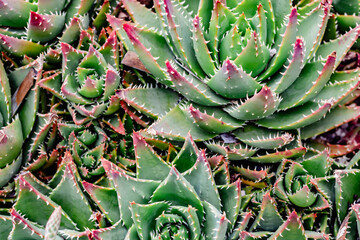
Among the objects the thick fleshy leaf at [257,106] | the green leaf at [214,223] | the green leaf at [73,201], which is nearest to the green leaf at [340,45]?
the thick fleshy leaf at [257,106]

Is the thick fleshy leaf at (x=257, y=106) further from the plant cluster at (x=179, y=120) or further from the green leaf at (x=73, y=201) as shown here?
the green leaf at (x=73, y=201)

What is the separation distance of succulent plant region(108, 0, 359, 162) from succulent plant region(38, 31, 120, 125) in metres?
0.08

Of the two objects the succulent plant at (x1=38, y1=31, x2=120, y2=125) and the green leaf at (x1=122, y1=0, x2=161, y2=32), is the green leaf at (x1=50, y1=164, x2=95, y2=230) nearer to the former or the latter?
the succulent plant at (x1=38, y1=31, x2=120, y2=125)

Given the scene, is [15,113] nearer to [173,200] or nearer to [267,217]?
[173,200]

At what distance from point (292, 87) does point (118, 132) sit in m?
0.61

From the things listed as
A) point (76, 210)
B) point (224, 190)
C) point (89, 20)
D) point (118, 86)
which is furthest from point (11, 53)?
point (224, 190)

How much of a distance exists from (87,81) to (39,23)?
28 centimetres

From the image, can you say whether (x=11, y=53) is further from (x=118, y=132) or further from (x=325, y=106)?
(x=325, y=106)

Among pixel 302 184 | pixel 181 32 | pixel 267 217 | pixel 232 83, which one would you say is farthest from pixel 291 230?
pixel 181 32

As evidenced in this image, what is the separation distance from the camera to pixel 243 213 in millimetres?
1183

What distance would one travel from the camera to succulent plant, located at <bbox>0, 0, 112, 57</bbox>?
138 centimetres

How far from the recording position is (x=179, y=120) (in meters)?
1.31

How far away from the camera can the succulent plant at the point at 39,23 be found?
1380 mm

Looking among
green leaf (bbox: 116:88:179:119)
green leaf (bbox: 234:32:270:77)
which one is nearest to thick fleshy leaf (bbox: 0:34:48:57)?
green leaf (bbox: 116:88:179:119)
